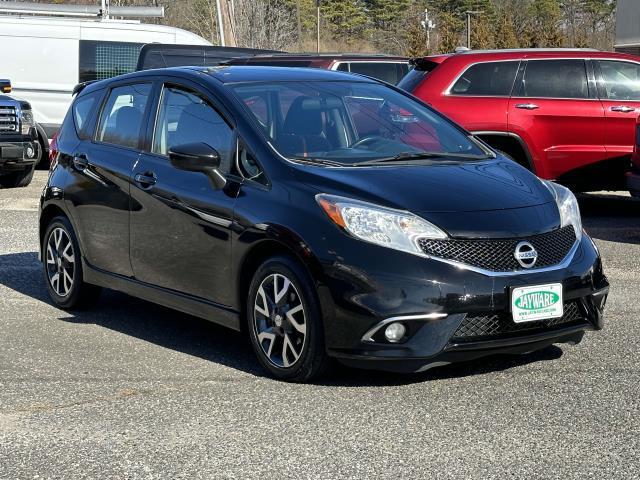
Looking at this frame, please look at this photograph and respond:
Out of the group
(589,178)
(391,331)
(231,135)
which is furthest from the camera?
(589,178)

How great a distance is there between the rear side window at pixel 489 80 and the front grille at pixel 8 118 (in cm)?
642

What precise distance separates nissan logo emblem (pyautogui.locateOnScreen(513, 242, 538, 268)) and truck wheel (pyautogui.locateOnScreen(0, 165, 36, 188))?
11599mm

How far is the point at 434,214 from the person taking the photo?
5.73 meters

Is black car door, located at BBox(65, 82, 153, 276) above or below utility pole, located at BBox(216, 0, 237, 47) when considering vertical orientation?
below

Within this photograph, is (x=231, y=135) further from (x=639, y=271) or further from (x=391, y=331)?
(x=639, y=271)

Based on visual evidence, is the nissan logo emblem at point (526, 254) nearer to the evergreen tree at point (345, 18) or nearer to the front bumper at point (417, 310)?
the front bumper at point (417, 310)

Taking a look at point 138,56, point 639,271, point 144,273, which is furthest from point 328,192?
point 138,56

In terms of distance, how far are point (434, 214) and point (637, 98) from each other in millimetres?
7257

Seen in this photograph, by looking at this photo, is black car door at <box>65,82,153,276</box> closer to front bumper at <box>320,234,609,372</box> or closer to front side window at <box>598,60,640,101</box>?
front bumper at <box>320,234,609,372</box>

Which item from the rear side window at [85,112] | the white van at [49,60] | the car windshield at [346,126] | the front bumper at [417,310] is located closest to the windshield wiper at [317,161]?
the car windshield at [346,126]

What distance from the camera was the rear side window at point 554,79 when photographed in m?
12.4

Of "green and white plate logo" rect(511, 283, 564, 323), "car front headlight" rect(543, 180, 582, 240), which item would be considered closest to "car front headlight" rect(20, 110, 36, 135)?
"car front headlight" rect(543, 180, 582, 240)

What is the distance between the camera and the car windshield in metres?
6.44

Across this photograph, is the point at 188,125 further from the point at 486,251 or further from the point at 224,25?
the point at 224,25
